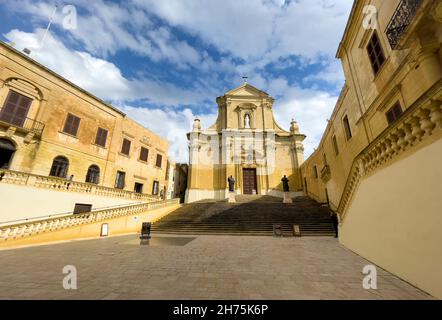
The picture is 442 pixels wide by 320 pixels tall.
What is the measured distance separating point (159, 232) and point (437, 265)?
11865mm

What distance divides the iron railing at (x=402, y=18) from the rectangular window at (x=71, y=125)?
63.6 feet

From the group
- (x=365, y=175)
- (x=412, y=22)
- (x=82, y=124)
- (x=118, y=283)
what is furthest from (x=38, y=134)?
(x=412, y=22)

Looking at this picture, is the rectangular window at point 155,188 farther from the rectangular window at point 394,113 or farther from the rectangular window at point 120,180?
the rectangular window at point 394,113

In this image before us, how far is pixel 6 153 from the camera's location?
39.7ft

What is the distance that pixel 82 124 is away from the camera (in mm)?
15812

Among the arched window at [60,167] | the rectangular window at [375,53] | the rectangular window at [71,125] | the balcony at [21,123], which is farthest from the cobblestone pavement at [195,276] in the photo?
the rectangular window at [71,125]

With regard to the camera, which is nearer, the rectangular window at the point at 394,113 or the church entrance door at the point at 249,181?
the rectangular window at the point at 394,113

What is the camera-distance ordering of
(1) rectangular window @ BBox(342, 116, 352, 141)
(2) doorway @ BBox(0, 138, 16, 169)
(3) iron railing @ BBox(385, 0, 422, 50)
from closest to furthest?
1. (3) iron railing @ BBox(385, 0, 422, 50)
2. (1) rectangular window @ BBox(342, 116, 352, 141)
3. (2) doorway @ BBox(0, 138, 16, 169)

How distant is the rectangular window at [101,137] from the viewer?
16748 mm

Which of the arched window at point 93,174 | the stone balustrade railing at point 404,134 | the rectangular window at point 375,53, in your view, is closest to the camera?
the stone balustrade railing at point 404,134

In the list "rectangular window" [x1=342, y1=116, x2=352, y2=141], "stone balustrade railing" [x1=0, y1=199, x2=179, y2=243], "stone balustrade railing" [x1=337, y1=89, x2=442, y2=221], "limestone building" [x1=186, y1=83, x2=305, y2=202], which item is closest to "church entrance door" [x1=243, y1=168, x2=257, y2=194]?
"limestone building" [x1=186, y1=83, x2=305, y2=202]

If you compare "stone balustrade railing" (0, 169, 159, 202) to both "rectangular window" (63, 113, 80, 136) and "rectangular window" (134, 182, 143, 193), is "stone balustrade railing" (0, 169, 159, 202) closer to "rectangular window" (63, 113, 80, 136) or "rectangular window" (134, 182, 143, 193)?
"rectangular window" (134, 182, 143, 193)

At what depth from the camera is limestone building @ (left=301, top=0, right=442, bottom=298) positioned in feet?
10.3

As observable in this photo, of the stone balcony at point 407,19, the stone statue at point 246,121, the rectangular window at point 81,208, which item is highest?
the stone statue at point 246,121
